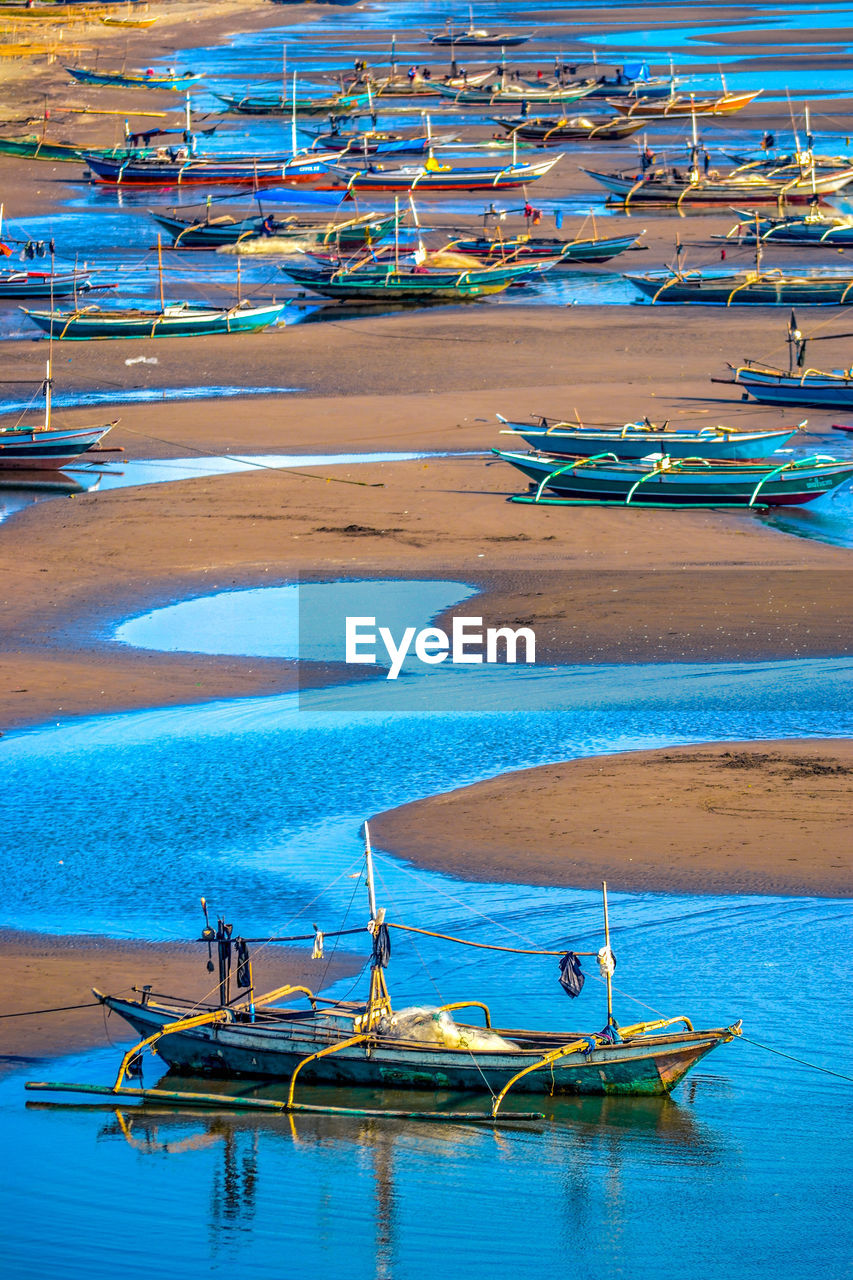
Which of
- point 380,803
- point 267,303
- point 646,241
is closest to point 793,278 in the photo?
point 646,241

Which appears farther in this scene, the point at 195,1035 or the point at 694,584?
the point at 694,584

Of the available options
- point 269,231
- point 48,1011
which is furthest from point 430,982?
point 269,231

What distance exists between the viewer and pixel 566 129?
83.7 m

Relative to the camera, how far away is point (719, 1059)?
14883 millimetres

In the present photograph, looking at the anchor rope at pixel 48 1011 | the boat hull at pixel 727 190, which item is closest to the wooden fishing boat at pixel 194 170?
the boat hull at pixel 727 190

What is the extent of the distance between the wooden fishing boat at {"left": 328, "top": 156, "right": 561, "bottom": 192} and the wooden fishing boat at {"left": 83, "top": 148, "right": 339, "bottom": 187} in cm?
153

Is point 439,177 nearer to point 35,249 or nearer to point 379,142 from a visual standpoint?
point 379,142

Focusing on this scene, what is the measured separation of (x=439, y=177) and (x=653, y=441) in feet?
132

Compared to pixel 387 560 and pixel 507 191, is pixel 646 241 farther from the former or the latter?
pixel 387 560

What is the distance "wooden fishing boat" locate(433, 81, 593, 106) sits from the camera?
302 feet

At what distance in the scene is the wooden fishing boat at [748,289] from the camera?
48.0 m

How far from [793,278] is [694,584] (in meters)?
24.2

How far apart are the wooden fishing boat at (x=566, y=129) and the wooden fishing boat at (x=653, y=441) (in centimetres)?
5285

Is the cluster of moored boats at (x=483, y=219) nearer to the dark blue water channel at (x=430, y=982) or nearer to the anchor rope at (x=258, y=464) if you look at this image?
the anchor rope at (x=258, y=464)
